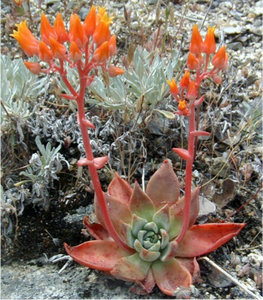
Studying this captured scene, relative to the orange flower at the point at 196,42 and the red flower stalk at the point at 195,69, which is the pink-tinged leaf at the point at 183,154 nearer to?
the red flower stalk at the point at 195,69

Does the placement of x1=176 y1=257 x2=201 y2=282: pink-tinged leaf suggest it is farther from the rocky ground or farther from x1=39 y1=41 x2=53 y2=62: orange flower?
x1=39 y1=41 x2=53 y2=62: orange flower

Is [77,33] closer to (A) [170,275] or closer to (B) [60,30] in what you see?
(B) [60,30]

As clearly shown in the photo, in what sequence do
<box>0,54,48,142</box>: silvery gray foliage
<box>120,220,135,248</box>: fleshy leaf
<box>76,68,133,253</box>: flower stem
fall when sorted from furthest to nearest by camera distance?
<box>0,54,48,142</box>: silvery gray foliage, <box>120,220,135,248</box>: fleshy leaf, <box>76,68,133,253</box>: flower stem

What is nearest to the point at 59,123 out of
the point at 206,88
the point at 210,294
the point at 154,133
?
the point at 154,133

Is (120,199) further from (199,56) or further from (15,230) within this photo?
(199,56)

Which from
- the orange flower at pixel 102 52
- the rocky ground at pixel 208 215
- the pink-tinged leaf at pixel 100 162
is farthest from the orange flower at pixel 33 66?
the rocky ground at pixel 208 215

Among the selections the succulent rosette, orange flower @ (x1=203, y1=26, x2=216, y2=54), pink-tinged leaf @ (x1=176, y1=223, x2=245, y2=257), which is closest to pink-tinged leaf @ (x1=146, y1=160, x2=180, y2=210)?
the succulent rosette

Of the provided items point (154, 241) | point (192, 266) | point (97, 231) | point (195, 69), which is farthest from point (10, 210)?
point (195, 69)
